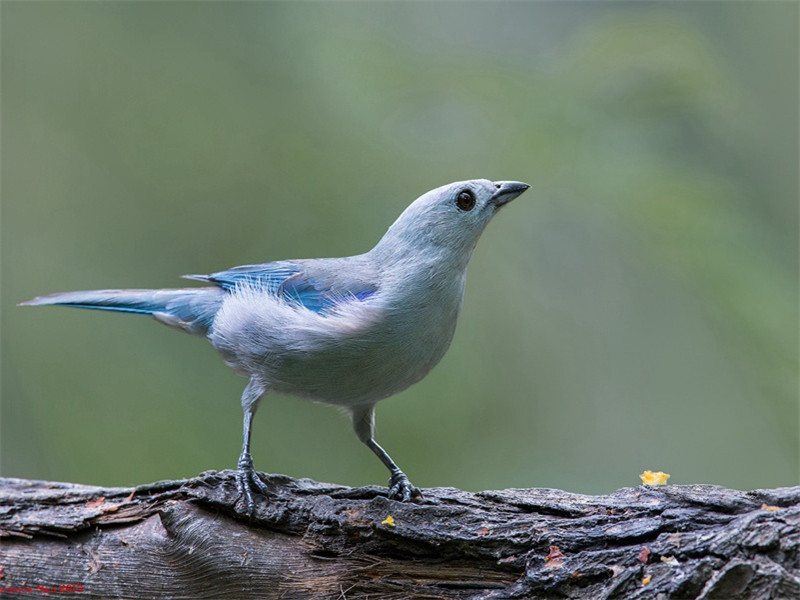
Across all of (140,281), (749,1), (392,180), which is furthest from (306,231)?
(749,1)

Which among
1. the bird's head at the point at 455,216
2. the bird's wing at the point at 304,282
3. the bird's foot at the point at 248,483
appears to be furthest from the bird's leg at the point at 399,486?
the bird's head at the point at 455,216

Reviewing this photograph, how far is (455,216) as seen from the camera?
420cm

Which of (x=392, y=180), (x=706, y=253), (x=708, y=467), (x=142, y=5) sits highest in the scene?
(x=142, y=5)

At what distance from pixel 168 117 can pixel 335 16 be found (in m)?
1.52

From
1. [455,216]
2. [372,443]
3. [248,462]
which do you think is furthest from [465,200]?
[248,462]

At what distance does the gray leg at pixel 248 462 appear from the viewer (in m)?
3.83

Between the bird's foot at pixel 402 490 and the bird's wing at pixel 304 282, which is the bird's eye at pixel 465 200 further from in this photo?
the bird's foot at pixel 402 490

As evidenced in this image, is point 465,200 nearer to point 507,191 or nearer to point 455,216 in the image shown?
point 455,216

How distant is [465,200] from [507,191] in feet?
0.73

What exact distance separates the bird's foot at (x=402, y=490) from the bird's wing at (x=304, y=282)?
3.18 ft

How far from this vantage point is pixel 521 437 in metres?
5.88

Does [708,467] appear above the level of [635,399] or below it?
below

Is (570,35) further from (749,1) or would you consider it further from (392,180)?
(392,180)

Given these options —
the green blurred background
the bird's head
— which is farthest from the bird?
the green blurred background
